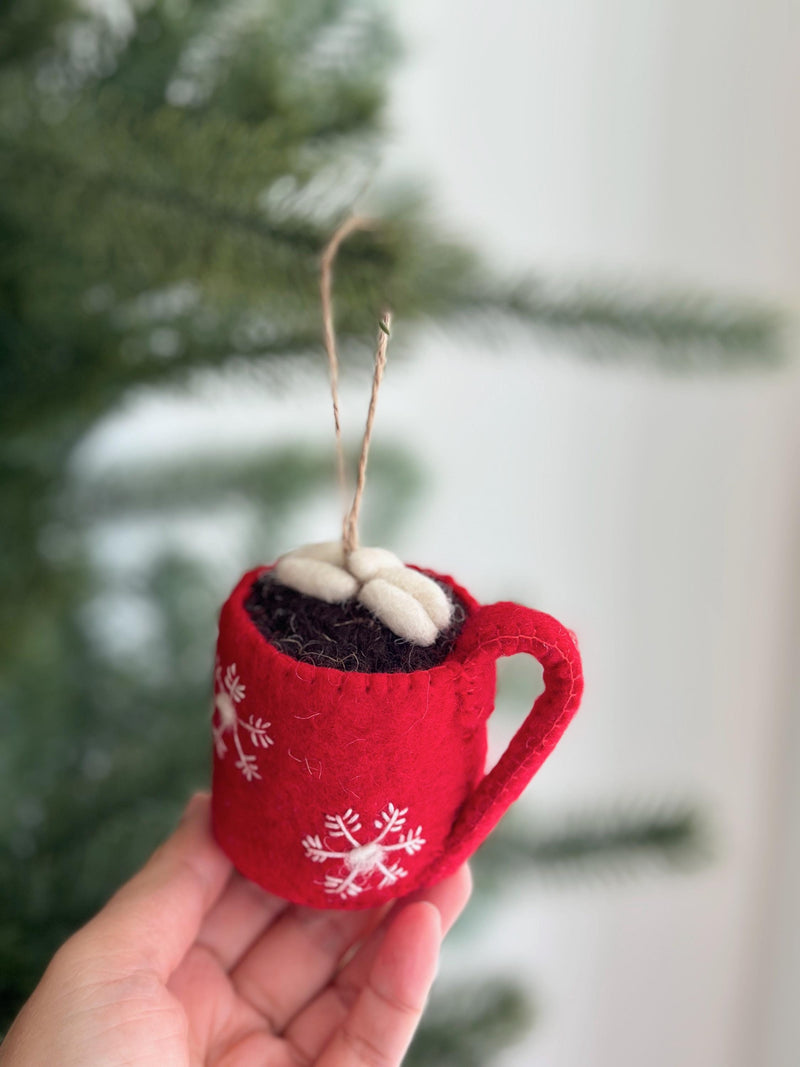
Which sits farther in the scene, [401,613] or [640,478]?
[640,478]

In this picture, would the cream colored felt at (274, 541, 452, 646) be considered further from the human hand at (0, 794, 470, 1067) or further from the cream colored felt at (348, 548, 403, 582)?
the human hand at (0, 794, 470, 1067)

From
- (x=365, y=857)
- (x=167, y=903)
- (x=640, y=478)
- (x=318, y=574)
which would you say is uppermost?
(x=318, y=574)

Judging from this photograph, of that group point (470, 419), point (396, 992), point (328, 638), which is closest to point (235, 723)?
point (328, 638)

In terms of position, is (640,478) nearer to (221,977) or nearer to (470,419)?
(470,419)

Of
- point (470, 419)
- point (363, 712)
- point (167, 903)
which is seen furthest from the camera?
point (470, 419)

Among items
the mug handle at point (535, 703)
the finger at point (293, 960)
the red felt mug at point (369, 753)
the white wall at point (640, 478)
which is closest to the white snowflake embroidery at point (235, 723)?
the red felt mug at point (369, 753)

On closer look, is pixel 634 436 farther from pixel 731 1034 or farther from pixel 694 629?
pixel 731 1034
